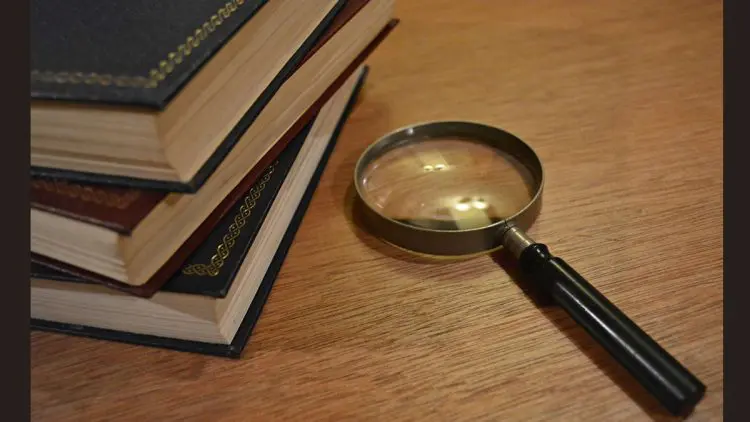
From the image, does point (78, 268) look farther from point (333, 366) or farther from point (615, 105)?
point (615, 105)

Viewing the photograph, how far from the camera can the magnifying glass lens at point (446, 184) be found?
2.28 ft

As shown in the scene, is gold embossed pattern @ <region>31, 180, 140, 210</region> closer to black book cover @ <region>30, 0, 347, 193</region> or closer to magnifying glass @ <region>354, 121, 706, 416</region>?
black book cover @ <region>30, 0, 347, 193</region>

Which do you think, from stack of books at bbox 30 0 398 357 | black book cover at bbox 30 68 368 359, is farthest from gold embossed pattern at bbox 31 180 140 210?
black book cover at bbox 30 68 368 359

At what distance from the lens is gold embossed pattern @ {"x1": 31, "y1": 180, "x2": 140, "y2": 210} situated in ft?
1.70

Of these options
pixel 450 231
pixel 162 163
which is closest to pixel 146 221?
pixel 162 163

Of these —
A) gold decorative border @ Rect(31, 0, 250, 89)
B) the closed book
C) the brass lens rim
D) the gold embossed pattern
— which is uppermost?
gold decorative border @ Rect(31, 0, 250, 89)

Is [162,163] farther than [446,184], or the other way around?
[446,184]

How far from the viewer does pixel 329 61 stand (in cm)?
74

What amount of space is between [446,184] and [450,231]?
0.31 ft

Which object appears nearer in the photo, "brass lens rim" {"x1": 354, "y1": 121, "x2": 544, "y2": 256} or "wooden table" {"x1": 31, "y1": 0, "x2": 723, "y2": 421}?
"wooden table" {"x1": 31, "y1": 0, "x2": 723, "y2": 421}

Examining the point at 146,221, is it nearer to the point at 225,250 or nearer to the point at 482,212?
the point at 225,250

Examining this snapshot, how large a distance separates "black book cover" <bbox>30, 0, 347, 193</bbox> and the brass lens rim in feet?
0.55

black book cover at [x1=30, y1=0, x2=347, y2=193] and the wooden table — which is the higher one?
black book cover at [x1=30, y1=0, x2=347, y2=193]

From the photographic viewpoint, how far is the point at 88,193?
53 cm
